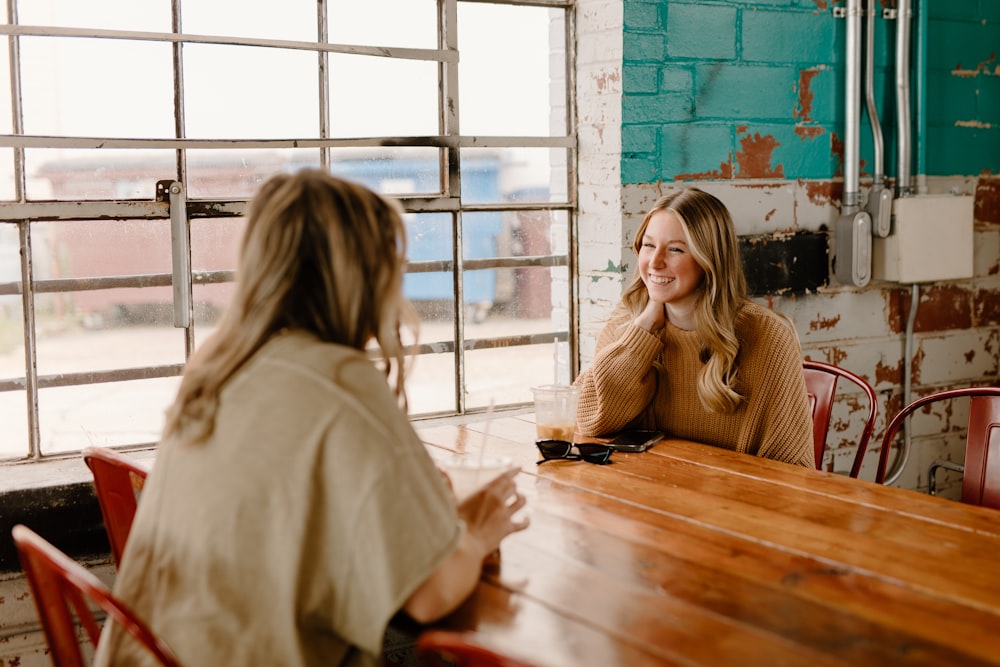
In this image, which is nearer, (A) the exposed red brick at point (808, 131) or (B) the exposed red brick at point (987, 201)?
(A) the exposed red brick at point (808, 131)

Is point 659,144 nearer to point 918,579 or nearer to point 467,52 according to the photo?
point 467,52

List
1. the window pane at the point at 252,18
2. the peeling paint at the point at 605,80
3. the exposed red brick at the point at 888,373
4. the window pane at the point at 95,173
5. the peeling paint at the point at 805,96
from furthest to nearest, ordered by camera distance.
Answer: the exposed red brick at the point at 888,373 → the peeling paint at the point at 805,96 → the peeling paint at the point at 605,80 → the window pane at the point at 252,18 → the window pane at the point at 95,173

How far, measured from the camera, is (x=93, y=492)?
2.31 metres

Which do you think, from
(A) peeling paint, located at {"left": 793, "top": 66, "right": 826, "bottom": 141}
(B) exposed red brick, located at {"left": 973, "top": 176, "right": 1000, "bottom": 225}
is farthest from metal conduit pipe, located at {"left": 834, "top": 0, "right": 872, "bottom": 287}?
(B) exposed red brick, located at {"left": 973, "top": 176, "right": 1000, "bottom": 225}

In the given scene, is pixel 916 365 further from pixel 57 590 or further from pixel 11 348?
pixel 57 590

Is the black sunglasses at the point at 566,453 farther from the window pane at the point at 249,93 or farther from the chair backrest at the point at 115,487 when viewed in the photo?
the window pane at the point at 249,93

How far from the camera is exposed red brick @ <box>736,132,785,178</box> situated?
3020 millimetres

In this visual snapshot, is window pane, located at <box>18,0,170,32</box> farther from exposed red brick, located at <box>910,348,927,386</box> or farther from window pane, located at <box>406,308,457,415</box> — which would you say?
exposed red brick, located at <box>910,348,927,386</box>

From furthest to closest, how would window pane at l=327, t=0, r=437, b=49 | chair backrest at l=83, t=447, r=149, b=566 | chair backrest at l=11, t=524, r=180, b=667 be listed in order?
window pane at l=327, t=0, r=437, b=49 < chair backrest at l=83, t=447, r=149, b=566 < chair backrest at l=11, t=524, r=180, b=667

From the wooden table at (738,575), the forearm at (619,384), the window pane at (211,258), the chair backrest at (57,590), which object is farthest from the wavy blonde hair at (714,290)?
the chair backrest at (57,590)

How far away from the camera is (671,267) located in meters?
2.48

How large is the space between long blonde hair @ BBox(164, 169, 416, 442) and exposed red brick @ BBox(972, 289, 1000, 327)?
106 inches

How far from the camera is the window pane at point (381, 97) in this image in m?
2.72

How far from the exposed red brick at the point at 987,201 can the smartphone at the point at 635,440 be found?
5.54 ft
